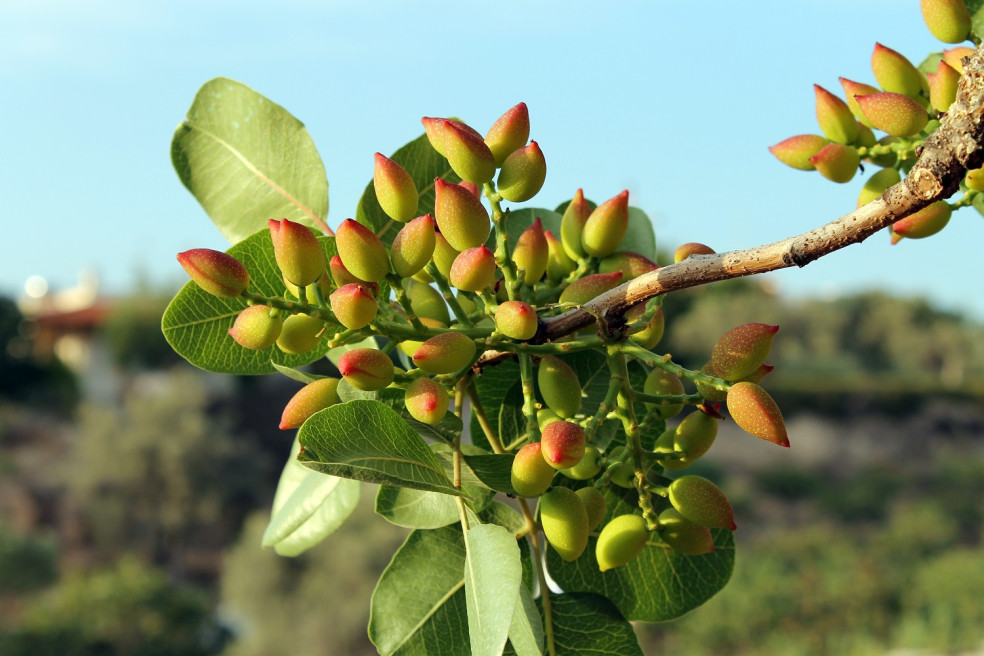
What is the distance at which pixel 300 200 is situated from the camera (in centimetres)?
71

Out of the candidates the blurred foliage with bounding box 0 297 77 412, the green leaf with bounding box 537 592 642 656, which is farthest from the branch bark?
the blurred foliage with bounding box 0 297 77 412

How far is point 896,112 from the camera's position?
609 mm

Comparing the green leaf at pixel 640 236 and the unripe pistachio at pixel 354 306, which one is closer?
the unripe pistachio at pixel 354 306

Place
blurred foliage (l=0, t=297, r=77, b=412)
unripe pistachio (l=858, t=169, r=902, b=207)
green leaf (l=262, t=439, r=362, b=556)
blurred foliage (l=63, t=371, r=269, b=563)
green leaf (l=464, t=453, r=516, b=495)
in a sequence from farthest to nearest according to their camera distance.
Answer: blurred foliage (l=0, t=297, r=77, b=412) → blurred foliage (l=63, t=371, r=269, b=563) → green leaf (l=262, t=439, r=362, b=556) → unripe pistachio (l=858, t=169, r=902, b=207) → green leaf (l=464, t=453, r=516, b=495)

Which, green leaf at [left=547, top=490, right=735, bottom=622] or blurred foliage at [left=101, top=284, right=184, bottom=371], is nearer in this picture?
green leaf at [left=547, top=490, right=735, bottom=622]

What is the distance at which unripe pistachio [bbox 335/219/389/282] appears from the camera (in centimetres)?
52

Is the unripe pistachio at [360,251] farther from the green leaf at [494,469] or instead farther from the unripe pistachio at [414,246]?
the green leaf at [494,469]

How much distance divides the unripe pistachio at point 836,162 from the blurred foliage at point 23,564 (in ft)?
37.3

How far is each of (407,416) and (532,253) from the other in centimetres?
13

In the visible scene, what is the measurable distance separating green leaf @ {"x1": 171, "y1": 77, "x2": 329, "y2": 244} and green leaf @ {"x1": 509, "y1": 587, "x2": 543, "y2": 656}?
0.33 m

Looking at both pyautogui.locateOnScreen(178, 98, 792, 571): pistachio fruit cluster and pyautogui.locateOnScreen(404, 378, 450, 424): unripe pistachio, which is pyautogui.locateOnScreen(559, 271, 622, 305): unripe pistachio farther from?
pyautogui.locateOnScreen(404, 378, 450, 424): unripe pistachio

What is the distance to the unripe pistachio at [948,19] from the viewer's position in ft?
2.19

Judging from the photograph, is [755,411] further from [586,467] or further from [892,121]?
[892,121]

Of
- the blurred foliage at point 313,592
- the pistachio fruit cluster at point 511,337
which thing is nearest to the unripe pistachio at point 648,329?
the pistachio fruit cluster at point 511,337
